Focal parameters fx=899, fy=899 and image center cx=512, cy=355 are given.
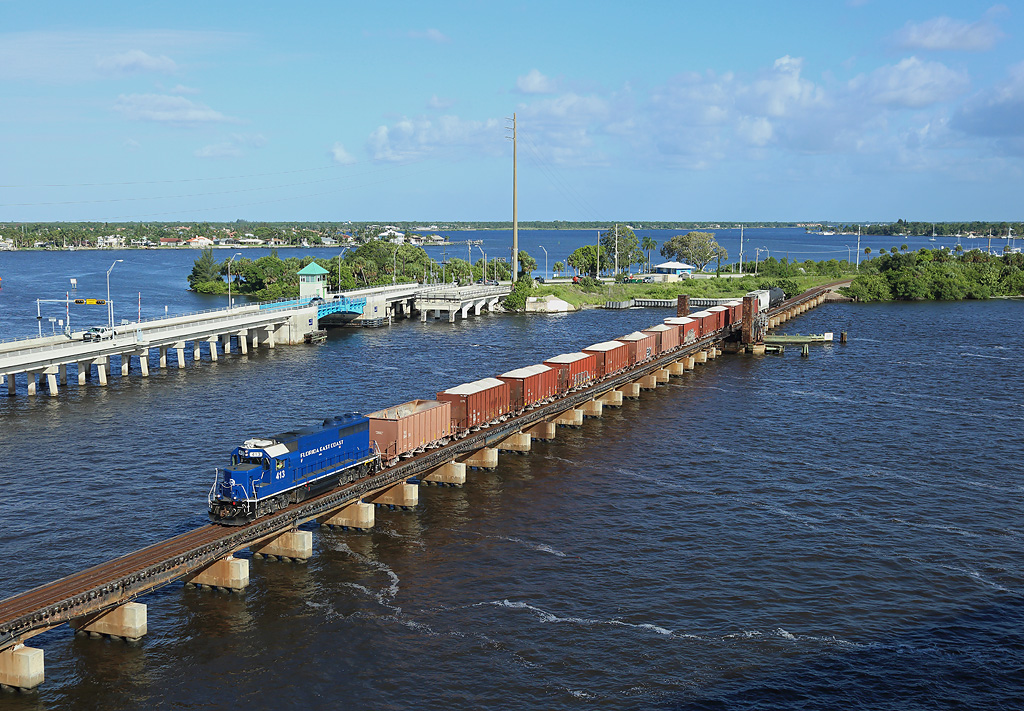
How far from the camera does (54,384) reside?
9869 cm

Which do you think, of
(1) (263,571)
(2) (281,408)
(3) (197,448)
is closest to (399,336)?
(2) (281,408)

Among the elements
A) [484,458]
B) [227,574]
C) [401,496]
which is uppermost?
[484,458]

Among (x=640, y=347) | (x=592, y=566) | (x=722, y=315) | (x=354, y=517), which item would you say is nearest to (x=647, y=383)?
(x=640, y=347)

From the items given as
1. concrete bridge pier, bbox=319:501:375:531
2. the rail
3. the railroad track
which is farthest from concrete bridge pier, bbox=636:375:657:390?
concrete bridge pier, bbox=319:501:375:531

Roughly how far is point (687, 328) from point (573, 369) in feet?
137

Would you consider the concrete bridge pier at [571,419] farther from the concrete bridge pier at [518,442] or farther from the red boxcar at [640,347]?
the red boxcar at [640,347]

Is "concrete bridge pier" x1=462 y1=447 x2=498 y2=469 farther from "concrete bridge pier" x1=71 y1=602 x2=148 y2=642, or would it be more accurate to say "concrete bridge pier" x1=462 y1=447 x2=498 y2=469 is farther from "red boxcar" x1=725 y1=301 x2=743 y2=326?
A: "red boxcar" x1=725 y1=301 x2=743 y2=326

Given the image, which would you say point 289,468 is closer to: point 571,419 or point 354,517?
point 354,517

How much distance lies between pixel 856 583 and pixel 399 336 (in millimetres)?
117450

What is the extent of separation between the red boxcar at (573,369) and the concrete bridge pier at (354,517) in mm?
32872

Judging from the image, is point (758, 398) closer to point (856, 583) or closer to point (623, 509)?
point (623, 509)

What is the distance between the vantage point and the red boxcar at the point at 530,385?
259ft

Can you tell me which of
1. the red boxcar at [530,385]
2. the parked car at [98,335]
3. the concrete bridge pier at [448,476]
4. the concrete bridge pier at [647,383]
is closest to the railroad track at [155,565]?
the concrete bridge pier at [448,476]

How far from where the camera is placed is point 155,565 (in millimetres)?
43406
